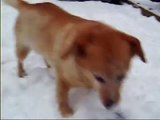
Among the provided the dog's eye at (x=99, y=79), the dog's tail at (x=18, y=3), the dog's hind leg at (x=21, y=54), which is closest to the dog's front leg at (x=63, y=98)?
the dog's eye at (x=99, y=79)

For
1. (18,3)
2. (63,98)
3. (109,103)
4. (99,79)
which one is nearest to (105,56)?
(99,79)

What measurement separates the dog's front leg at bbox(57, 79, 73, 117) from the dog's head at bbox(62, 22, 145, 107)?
402mm

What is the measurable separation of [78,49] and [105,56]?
0.73 feet

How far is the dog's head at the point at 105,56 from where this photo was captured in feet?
9.13

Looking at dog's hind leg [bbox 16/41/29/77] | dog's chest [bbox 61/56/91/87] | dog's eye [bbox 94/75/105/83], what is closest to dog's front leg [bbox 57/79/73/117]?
dog's chest [bbox 61/56/91/87]

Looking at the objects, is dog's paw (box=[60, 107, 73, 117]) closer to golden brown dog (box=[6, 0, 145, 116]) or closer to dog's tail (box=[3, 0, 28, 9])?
golden brown dog (box=[6, 0, 145, 116])

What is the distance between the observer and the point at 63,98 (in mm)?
3379

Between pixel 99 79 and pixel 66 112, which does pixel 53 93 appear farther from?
pixel 99 79

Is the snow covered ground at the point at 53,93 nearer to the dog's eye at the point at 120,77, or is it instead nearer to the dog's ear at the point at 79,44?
the dog's eye at the point at 120,77

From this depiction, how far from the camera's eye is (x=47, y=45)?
11.8 feet

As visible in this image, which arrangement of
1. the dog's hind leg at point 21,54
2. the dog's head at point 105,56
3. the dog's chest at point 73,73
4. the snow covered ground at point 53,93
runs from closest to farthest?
the dog's head at point 105,56 < the dog's chest at point 73,73 < the snow covered ground at point 53,93 < the dog's hind leg at point 21,54

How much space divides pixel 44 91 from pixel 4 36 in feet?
4.66

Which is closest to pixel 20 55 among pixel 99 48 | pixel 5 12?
pixel 99 48

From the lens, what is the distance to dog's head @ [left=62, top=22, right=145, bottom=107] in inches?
110
